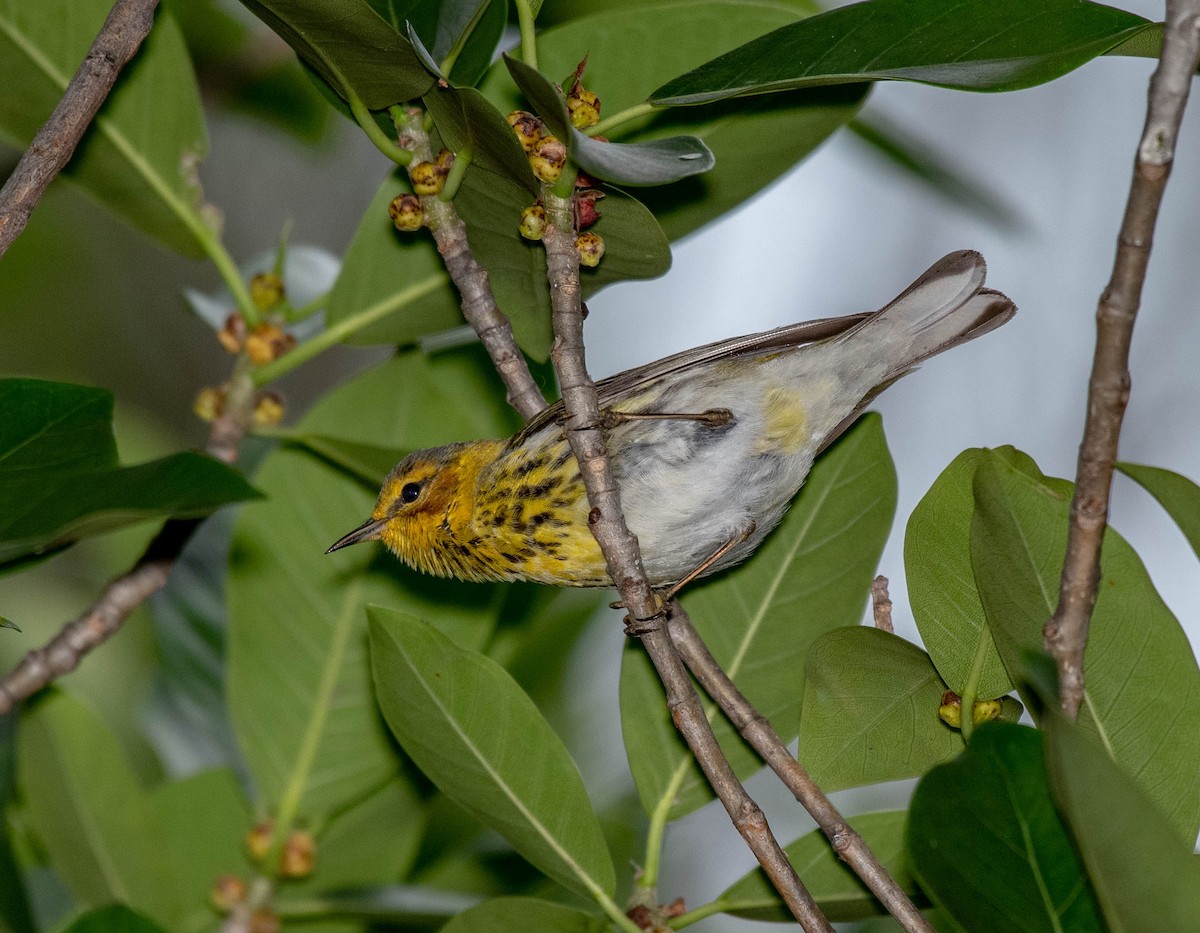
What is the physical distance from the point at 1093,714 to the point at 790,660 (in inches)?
24.5

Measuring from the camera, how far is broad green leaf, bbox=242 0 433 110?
169 cm

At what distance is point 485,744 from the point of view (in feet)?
6.04

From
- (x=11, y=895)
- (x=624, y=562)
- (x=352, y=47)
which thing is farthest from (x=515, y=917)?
(x=352, y=47)

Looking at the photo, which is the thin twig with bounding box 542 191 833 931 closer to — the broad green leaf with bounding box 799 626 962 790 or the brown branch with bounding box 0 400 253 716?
the broad green leaf with bounding box 799 626 962 790

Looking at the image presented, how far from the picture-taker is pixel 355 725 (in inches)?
97.0

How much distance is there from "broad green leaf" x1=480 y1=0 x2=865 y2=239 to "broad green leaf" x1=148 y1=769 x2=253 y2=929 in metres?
1.45

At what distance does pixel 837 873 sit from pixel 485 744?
0.60m

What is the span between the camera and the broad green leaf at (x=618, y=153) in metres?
1.51

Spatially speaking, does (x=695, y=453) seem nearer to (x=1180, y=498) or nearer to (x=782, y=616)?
(x=782, y=616)

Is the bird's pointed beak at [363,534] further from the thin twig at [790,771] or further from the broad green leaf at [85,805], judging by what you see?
the thin twig at [790,771]

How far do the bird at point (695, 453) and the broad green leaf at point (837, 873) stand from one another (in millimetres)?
604

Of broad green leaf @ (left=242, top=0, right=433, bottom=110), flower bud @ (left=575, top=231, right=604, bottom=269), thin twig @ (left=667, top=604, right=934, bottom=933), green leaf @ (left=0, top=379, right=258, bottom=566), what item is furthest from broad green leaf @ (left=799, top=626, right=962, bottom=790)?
broad green leaf @ (left=242, top=0, right=433, bottom=110)

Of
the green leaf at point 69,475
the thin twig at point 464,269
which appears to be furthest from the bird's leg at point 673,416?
the green leaf at point 69,475

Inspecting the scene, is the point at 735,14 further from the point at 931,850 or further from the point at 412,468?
the point at 931,850
